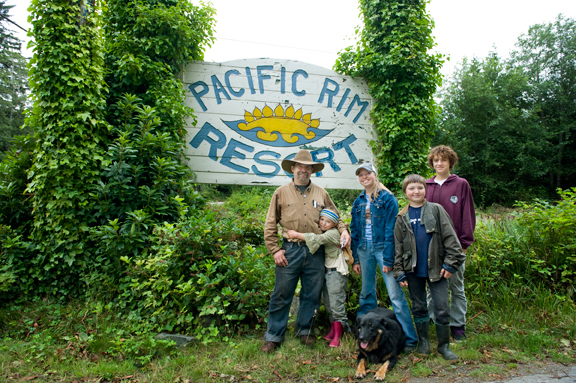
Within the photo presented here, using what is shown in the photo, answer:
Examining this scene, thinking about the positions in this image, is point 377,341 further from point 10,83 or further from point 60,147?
point 10,83

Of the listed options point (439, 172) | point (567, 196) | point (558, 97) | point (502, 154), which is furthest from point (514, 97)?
point (439, 172)

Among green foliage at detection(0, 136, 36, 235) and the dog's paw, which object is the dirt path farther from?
green foliage at detection(0, 136, 36, 235)

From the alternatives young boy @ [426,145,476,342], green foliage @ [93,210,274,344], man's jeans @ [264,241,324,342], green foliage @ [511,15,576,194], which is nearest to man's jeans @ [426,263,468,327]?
young boy @ [426,145,476,342]

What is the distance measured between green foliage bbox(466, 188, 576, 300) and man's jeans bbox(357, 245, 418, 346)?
147 cm

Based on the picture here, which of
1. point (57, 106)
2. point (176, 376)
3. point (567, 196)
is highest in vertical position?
point (57, 106)

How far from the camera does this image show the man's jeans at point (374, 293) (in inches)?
128

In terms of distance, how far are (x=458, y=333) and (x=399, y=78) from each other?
161 inches

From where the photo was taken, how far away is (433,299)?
3.13 metres

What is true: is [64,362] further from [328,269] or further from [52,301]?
[328,269]

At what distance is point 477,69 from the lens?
24.9 m

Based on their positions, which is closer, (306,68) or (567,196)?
(567,196)

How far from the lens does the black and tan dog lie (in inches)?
114

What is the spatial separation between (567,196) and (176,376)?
559 centimetres

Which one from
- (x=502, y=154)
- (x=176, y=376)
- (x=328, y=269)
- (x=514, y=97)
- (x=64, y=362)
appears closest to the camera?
(x=176, y=376)
